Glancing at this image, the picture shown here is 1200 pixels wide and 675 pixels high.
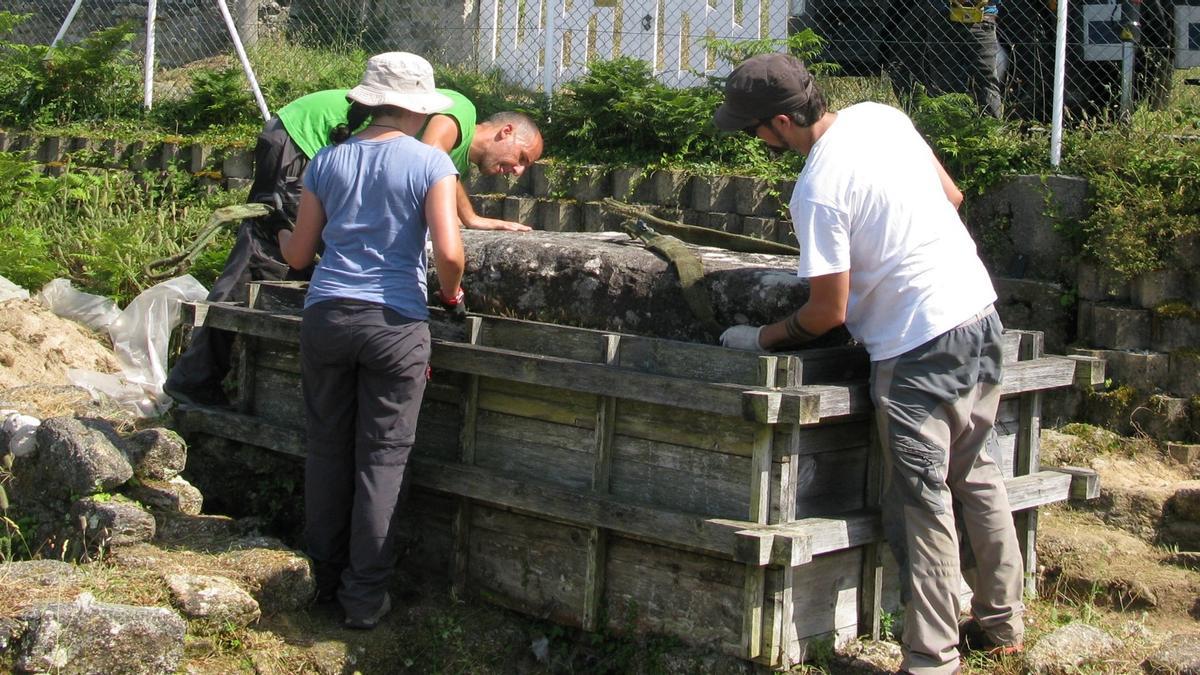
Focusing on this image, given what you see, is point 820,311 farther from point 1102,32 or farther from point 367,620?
point 1102,32

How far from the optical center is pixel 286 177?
5887mm

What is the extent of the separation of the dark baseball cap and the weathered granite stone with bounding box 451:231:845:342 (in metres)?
0.57

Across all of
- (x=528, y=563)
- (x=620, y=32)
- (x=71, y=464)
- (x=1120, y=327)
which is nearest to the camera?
(x=528, y=563)

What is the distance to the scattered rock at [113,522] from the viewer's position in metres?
4.64

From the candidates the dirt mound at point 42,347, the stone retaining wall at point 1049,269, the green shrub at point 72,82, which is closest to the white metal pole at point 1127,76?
the stone retaining wall at point 1049,269

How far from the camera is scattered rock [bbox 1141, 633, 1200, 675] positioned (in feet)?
14.0

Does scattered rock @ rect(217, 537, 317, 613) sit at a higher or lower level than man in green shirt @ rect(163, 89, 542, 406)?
lower

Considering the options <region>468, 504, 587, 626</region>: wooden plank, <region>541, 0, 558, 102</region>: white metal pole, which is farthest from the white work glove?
<region>541, 0, 558, 102</region>: white metal pole

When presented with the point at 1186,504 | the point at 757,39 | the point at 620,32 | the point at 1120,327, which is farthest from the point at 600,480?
the point at 620,32

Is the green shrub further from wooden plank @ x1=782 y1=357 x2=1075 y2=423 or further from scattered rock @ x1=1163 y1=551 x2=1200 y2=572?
scattered rock @ x1=1163 y1=551 x2=1200 y2=572

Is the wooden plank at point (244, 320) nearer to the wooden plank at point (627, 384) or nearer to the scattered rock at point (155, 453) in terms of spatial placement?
the scattered rock at point (155, 453)

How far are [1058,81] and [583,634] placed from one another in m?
4.51

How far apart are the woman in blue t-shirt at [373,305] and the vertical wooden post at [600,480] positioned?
24.1 inches

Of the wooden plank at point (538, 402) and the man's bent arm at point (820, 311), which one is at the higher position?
the man's bent arm at point (820, 311)
